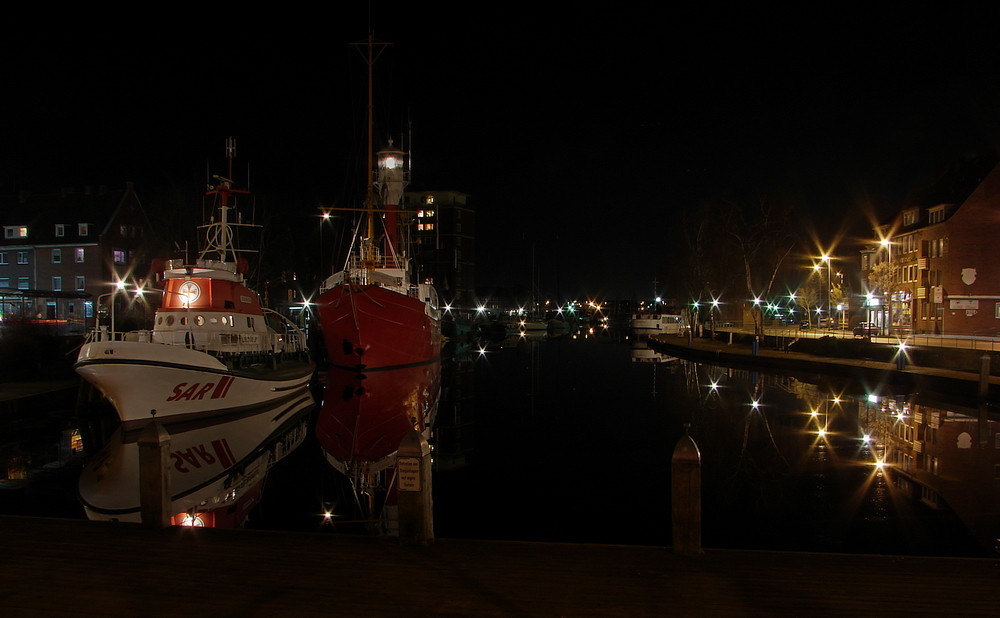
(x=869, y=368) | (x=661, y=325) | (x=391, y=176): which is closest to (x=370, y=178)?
(x=391, y=176)

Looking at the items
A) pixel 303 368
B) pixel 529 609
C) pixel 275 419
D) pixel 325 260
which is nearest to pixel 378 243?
pixel 303 368

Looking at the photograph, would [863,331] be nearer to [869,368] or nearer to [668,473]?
[869,368]

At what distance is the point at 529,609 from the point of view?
6137 mm

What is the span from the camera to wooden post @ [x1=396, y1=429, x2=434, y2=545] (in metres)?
7.80

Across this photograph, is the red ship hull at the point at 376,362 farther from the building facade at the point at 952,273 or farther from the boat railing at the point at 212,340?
the building facade at the point at 952,273

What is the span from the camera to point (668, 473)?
631 inches

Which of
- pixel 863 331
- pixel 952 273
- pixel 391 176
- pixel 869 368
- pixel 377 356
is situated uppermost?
pixel 391 176

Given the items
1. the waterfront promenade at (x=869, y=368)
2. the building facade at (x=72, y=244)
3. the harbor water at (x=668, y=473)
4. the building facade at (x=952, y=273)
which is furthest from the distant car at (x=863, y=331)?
the building facade at (x=72, y=244)

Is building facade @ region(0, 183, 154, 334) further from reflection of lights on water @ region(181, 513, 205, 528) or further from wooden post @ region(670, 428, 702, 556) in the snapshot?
wooden post @ region(670, 428, 702, 556)

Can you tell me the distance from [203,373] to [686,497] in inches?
736

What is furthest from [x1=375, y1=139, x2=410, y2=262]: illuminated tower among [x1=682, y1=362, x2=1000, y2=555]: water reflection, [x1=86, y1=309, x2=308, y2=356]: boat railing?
[x1=682, y1=362, x2=1000, y2=555]: water reflection

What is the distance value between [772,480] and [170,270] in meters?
22.8

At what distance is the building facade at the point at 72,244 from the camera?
57969mm

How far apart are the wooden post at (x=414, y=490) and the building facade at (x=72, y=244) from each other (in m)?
57.3
